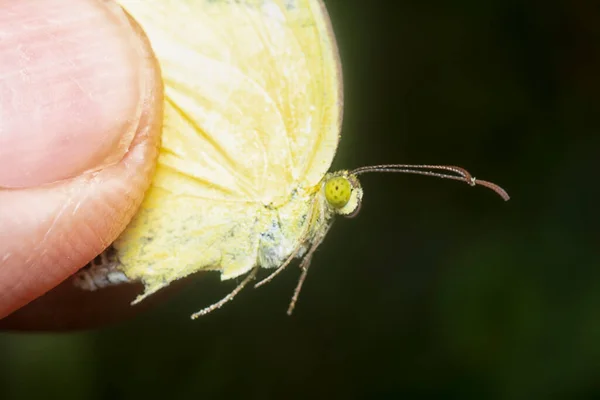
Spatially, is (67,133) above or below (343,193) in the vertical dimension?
below

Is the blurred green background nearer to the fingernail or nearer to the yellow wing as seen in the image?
the yellow wing

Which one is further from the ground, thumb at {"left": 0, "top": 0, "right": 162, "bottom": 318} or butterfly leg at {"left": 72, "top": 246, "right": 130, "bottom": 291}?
thumb at {"left": 0, "top": 0, "right": 162, "bottom": 318}

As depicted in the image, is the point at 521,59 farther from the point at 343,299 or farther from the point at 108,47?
the point at 108,47

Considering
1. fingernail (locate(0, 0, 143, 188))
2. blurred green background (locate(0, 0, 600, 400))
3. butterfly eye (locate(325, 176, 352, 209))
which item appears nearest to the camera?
fingernail (locate(0, 0, 143, 188))

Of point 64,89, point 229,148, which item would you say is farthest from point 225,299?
point 64,89

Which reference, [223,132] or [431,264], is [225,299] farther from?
[431,264]

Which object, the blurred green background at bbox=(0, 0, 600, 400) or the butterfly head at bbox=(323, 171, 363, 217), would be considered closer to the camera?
the butterfly head at bbox=(323, 171, 363, 217)

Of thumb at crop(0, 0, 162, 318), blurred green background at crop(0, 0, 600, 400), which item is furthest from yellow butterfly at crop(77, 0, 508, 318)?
blurred green background at crop(0, 0, 600, 400)

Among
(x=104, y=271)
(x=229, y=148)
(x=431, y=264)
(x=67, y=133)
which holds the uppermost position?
(x=229, y=148)
